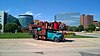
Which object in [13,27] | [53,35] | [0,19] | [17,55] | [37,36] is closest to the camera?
[17,55]

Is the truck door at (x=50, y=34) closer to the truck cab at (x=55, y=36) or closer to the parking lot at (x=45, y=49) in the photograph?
the truck cab at (x=55, y=36)

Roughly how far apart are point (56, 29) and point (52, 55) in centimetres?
2104

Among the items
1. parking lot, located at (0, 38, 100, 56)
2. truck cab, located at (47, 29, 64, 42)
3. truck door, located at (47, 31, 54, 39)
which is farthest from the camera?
truck door, located at (47, 31, 54, 39)

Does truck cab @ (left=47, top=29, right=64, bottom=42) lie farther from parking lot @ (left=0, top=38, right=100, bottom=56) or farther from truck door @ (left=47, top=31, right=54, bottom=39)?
parking lot @ (left=0, top=38, right=100, bottom=56)

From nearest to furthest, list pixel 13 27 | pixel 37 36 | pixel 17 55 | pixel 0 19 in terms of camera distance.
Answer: pixel 17 55
pixel 37 36
pixel 13 27
pixel 0 19

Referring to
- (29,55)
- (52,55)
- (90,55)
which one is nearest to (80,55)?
(90,55)

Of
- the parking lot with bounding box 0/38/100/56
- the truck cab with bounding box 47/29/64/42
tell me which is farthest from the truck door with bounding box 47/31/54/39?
the parking lot with bounding box 0/38/100/56

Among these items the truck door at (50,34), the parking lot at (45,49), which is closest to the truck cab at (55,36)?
the truck door at (50,34)

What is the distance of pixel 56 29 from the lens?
35031 mm

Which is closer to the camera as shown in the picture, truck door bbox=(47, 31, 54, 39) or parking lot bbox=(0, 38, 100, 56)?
parking lot bbox=(0, 38, 100, 56)

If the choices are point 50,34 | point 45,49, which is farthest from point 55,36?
point 45,49

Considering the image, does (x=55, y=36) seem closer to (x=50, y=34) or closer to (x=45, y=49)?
(x=50, y=34)

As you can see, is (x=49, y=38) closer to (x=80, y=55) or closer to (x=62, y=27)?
(x=62, y=27)

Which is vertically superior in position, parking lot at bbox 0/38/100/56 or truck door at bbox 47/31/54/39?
truck door at bbox 47/31/54/39
